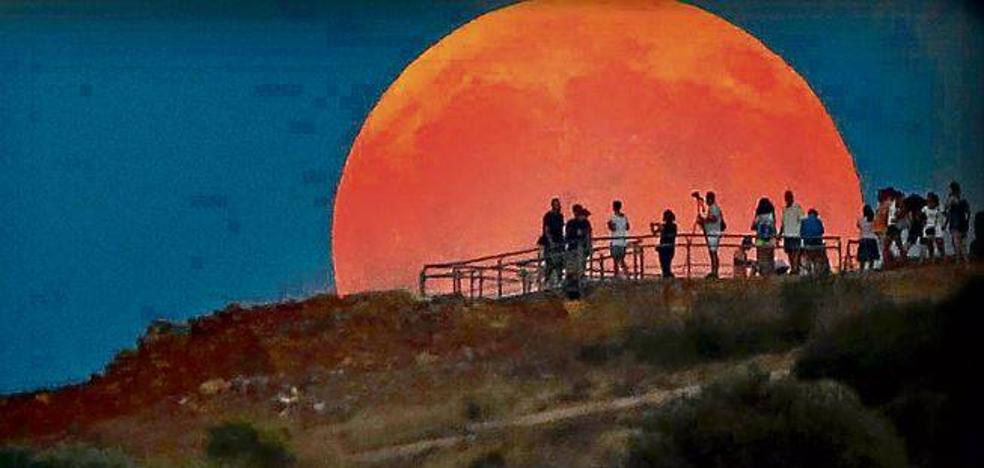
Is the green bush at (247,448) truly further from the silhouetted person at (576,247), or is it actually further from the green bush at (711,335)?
the silhouetted person at (576,247)

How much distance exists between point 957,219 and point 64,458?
611 cm

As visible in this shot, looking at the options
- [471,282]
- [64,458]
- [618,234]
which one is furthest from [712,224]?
[64,458]

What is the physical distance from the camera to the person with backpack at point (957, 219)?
23797 mm

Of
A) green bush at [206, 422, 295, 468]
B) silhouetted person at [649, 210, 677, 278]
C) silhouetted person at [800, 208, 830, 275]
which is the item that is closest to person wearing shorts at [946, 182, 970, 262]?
silhouetted person at [800, 208, 830, 275]

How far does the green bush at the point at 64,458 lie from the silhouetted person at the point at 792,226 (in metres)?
4.74

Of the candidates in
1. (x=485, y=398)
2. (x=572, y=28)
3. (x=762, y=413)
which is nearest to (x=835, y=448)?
(x=762, y=413)

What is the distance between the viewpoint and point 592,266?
2402 cm

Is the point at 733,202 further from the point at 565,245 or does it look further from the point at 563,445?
the point at 563,445

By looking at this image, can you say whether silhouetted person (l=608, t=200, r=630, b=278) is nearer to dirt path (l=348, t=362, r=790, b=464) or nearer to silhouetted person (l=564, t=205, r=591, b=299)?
silhouetted person (l=564, t=205, r=591, b=299)

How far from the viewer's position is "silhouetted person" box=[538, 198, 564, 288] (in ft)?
77.9

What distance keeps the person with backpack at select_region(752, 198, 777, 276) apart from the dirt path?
1.56 metres

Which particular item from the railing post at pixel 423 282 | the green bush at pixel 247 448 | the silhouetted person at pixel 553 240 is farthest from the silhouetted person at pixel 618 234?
the green bush at pixel 247 448

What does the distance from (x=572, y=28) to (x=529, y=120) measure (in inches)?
26.3

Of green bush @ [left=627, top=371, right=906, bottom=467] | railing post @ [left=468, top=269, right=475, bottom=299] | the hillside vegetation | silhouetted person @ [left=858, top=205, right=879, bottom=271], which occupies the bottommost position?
green bush @ [left=627, top=371, right=906, bottom=467]
